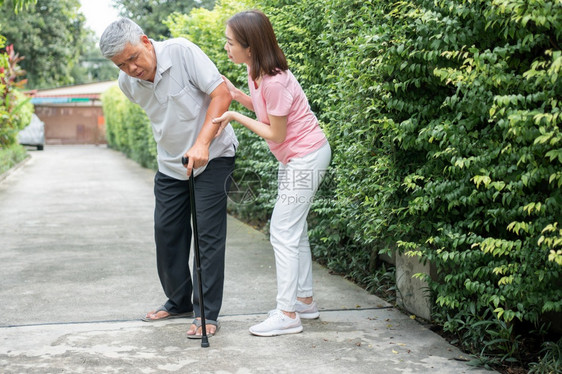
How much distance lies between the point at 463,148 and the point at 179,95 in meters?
1.67

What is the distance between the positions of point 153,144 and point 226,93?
38.7 feet

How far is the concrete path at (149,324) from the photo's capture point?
11.6 feet

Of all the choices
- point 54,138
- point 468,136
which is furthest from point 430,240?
point 54,138

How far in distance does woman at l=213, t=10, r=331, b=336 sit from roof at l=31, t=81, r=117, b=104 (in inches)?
1427

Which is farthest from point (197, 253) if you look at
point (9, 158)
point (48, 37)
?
point (48, 37)

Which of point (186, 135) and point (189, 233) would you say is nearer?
point (186, 135)

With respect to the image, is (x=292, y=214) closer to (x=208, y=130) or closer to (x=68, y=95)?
(x=208, y=130)

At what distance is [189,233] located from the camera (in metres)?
4.41

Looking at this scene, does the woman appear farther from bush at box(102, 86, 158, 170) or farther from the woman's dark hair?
bush at box(102, 86, 158, 170)

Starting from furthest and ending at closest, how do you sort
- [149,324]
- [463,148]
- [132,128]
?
[132,128] → [149,324] → [463,148]

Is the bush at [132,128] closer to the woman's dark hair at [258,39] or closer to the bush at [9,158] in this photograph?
the bush at [9,158]

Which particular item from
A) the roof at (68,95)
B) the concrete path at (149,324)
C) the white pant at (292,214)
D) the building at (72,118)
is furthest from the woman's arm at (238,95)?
the building at (72,118)

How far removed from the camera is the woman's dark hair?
3.72 meters

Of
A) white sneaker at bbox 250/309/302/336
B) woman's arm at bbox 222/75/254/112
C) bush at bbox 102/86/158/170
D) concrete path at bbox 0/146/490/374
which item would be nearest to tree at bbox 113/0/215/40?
bush at bbox 102/86/158/170
